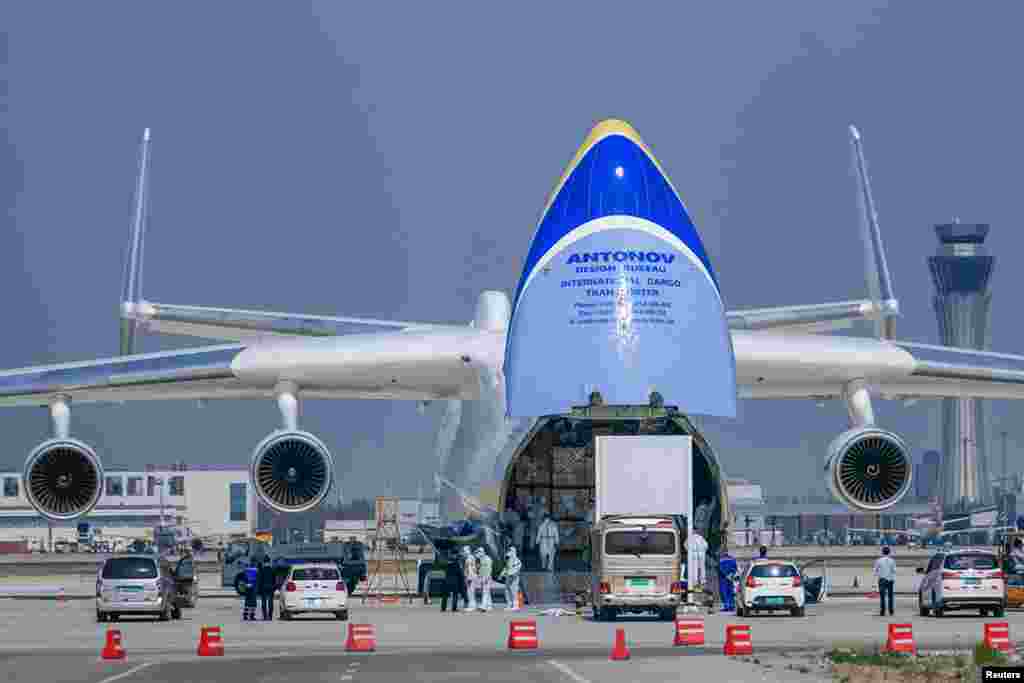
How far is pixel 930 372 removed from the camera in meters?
42.3

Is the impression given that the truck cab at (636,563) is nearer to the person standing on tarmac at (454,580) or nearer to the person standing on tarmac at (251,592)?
the person standing on tarmac at (454,580)

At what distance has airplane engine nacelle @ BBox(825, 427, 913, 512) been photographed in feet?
134

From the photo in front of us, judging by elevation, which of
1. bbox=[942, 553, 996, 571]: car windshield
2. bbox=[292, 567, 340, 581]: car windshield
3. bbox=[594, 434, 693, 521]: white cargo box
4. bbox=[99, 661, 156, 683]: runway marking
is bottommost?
bbox=[99, 661, 156, 683]: runway marking

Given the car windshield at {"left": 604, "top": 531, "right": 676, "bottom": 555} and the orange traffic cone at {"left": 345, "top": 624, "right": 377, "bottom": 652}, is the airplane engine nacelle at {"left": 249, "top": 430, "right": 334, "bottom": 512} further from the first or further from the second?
the orange traffic cone at {"left": 345, "top": 624, "right": 377, "bottom": 652}

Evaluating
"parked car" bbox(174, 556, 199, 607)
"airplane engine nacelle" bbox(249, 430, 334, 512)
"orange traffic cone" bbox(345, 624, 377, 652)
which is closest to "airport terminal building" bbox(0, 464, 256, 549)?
"parked car" bbox(174, 556, 199, 607)

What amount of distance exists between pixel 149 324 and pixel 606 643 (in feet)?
46.5

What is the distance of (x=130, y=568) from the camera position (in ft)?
142

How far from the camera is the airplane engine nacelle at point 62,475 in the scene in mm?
41750

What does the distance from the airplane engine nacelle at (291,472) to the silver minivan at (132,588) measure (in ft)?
10.9

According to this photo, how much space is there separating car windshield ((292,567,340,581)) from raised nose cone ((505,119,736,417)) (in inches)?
225

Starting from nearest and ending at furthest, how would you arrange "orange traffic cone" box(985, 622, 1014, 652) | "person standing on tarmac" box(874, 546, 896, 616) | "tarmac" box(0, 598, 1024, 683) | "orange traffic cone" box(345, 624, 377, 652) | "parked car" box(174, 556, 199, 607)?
1. "tarmac" box(0, 598, 1024, 683)
2. "orange traffic cone" box(985, 622, 1014, 652)
3. "orange traffic cone" box(345, 624, 377, 652)
4. "person standing on tarmac" box(874, 546, 896, 616)
5. "parked car" box(174, 556, 199, 607)

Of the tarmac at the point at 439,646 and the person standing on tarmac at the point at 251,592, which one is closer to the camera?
the tarmac at the point at 439,646

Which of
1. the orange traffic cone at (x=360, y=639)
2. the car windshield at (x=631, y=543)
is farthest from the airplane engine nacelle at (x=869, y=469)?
the orange traffic cone at (x=360, y=639)

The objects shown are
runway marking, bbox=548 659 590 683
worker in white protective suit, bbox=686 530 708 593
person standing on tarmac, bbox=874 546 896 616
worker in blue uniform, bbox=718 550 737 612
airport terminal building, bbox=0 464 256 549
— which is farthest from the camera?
airport terminal building, bbox=0 464 256 549
